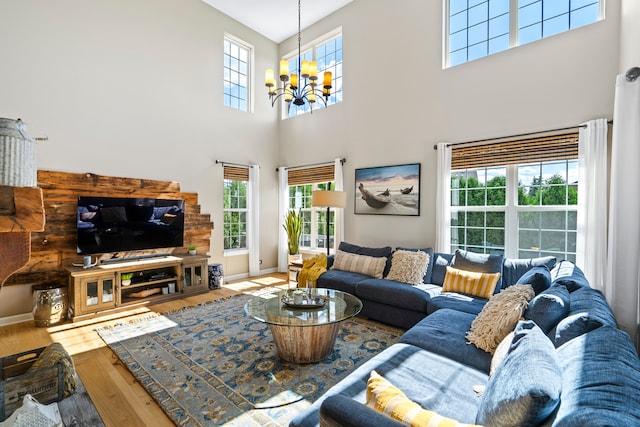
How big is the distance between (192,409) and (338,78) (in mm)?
5256

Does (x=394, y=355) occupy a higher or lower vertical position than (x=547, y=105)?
lower

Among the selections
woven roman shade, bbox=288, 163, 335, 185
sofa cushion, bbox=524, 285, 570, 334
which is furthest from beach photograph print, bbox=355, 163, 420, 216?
sofa cushion, bbox=524, 285, 570, 334

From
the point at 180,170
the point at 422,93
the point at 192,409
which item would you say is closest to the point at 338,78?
the point at 422,93

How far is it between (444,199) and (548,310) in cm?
246

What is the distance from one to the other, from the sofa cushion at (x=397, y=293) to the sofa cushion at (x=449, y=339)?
0.55m

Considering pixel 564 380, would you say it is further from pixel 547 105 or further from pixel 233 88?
pixel 233 88

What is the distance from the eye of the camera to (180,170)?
497 centimetres

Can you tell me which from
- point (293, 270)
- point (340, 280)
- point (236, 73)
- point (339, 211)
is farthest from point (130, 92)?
point (340, 280)

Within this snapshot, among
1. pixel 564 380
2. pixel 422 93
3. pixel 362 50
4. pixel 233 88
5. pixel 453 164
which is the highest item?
pixel 362 50

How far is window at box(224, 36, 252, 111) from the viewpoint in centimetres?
571

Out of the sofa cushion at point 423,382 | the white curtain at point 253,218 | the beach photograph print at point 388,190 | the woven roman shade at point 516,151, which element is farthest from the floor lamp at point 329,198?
the sofa cushion at point 423,382

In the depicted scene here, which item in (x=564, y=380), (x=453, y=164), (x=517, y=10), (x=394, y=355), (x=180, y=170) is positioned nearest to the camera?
(x=564, y=380)

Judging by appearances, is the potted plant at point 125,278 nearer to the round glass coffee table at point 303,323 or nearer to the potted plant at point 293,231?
the round glass coffee table at point 303,323

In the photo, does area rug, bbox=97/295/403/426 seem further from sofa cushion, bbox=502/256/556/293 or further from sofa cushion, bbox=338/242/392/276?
Answer: sofa cushion, bbox=502/256/556/293
